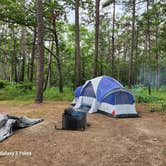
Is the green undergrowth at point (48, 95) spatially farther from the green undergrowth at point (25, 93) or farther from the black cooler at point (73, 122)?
the black cooler at point (73, 122)

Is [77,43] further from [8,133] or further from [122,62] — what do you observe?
[122,62]

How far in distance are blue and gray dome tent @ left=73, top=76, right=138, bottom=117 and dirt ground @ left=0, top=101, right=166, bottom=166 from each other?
1.20 m

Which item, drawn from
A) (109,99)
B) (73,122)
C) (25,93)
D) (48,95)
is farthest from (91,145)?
(25,93)

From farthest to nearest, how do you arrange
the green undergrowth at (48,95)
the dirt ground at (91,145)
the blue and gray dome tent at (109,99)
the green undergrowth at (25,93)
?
the green undergrowth at (25,93)
the green undergrowth at (48,95)
the blue and gray dome tent at (109,99)
the dirt ground at (91,145)

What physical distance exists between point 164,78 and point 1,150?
884 inches

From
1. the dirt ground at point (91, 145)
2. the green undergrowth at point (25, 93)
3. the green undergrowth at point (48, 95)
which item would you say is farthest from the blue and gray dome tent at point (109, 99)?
the green undergrowth at point (25, 93)

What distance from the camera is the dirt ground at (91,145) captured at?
13.2 feet

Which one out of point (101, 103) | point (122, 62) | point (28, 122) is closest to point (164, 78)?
point (122, 62)

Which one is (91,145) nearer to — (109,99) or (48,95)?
(109,99)

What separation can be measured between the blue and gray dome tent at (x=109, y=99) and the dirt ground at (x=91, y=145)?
3.95ft

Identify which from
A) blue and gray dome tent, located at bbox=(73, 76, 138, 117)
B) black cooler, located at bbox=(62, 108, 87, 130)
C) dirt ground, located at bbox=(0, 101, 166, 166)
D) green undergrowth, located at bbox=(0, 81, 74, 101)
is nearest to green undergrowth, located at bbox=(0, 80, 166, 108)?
green undergrowth, located at bbox=(0, 81, 74, 101)

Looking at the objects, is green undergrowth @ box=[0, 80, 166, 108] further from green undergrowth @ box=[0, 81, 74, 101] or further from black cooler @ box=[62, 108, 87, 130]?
black cooler @ box=[62, 108, 87, 130]

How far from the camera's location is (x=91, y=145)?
4.79 m

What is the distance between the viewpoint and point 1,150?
14.9 ft
